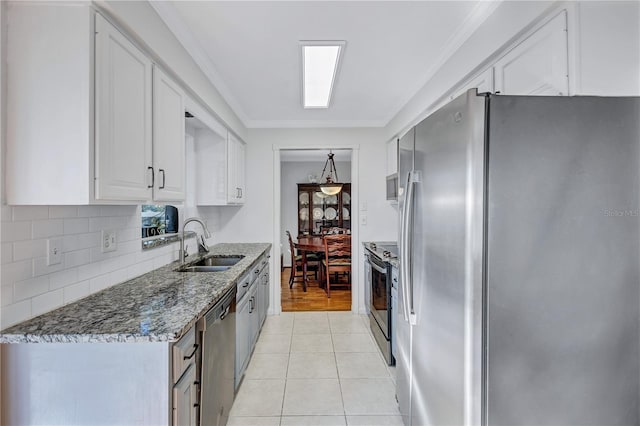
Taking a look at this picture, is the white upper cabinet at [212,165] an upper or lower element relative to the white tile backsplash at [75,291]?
upper

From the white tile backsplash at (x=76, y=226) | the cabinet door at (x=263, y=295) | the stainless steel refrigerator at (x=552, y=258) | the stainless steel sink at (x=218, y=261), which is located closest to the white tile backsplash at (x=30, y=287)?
the white tile backsplash at (x=76, y=226)

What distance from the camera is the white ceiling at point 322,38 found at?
1.80m

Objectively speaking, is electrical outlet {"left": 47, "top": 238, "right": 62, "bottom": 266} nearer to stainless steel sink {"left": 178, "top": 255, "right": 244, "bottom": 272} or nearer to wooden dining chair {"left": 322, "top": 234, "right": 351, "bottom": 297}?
stainless steel sink {"left": 178, "top": 255, "right": 244, "bottom": 272}

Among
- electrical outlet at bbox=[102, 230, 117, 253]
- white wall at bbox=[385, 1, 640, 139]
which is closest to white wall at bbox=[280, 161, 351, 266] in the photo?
electrical outlet at bbox=[102, 230, 117, 253]

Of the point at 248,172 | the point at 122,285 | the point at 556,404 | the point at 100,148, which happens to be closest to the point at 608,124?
the point at 556,404

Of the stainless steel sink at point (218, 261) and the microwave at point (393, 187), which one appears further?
the microwave at point (393, 187)

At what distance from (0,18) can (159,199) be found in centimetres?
93

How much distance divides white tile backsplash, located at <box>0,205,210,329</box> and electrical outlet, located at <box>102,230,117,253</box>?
0.09ft

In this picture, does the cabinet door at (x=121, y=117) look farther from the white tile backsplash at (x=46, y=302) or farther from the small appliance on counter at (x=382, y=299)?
the small appliance on counter at (x=382, y=299)

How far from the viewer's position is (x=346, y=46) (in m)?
2.21

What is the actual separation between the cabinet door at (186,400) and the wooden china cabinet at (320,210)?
18.6 ft

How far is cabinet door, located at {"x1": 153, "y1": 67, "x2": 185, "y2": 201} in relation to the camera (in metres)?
1.75

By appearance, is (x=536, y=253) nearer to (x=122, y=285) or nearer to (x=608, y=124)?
(x=608, y=124)

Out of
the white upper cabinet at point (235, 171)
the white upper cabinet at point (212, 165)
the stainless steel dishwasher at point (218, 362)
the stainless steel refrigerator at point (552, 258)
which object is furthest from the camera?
the white upper cabinet at point (235, 171)
